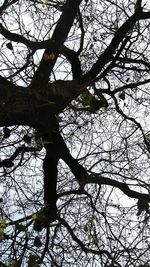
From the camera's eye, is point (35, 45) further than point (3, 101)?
Yes

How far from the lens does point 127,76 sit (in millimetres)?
5867

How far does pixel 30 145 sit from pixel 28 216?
2.53ft

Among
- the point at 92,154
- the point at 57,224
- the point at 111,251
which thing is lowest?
the point at 111,251

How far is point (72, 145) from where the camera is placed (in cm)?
599

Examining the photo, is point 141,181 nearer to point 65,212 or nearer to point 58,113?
point 65,212

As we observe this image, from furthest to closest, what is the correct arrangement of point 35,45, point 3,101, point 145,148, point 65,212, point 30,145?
point 145,148
point 65,212
point 30,145
point 35,45
point 3,101

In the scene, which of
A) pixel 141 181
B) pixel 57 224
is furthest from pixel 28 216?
pixel 141 181

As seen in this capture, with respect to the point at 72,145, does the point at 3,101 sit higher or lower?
lower

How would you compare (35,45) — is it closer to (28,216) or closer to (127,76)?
(127,76)

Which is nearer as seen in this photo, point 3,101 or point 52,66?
point 3,101

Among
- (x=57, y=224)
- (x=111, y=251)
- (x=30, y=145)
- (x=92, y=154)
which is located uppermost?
(x=92, y=154)

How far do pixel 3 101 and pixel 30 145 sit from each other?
57.6 inches

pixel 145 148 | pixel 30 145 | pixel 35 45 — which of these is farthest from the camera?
pixel 145 148

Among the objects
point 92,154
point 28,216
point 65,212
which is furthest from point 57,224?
point 92,154
